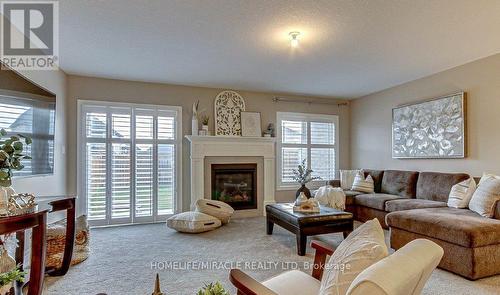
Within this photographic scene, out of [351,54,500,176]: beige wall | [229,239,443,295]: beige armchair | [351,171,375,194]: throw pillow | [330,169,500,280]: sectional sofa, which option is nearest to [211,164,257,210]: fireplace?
[330,169,500,280]: sectional sofa

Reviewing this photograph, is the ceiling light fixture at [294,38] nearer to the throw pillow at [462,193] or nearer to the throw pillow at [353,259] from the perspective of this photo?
the throw pillow at [353,259]

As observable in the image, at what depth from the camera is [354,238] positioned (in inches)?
49.9

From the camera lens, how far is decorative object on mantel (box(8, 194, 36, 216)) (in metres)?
1.80

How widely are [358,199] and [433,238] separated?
6.01ft

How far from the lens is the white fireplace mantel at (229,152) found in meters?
4.99


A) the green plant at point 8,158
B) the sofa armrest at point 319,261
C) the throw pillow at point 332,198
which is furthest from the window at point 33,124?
the throw pillow at point 332,198

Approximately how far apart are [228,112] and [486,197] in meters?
4.00

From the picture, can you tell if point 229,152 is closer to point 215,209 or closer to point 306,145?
point 215,209

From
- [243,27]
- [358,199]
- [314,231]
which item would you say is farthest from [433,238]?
[243,27]

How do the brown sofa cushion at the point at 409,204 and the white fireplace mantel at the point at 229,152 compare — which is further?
the white fireplace mantel at the point at 229,152

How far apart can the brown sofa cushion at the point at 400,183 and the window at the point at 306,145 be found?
4.42ft

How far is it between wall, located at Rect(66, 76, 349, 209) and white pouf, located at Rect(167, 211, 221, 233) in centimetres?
94

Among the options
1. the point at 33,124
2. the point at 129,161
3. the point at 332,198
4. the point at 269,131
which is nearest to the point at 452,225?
the point at 332,198

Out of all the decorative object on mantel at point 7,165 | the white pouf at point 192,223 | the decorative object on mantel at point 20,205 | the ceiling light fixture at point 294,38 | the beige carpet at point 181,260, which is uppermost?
the ceiling light fixture at point 294,38
